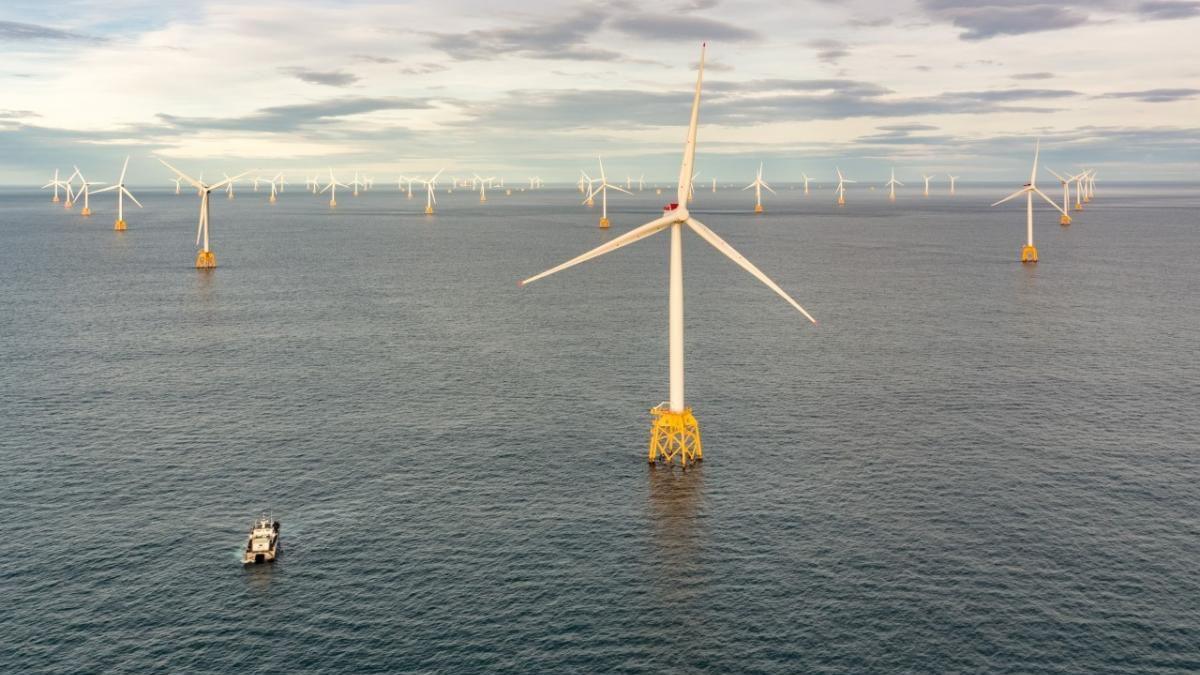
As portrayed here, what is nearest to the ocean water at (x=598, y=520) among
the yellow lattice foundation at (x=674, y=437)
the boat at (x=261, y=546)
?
the boat at (x=261, y=546)

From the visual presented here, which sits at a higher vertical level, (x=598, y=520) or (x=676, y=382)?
(x=676, y=382)

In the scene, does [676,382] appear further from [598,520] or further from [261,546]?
[261,546]

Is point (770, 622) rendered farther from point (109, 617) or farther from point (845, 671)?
point (109, 617)

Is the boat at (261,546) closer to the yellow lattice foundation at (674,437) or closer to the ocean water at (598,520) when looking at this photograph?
the ocean water at (598,520)

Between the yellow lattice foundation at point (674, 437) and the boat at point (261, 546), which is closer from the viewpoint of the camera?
the boat at point (261, 546)

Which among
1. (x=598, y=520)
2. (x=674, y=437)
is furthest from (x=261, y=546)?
(x=674, y=437)

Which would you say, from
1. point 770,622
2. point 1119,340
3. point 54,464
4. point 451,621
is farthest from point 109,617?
point 1119,340

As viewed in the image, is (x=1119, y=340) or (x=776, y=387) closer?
(x=776, y=387)

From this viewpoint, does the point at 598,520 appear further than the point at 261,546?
Yes

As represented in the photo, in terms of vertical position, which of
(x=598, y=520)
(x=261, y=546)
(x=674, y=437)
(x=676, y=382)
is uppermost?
(x=676, y=382)
